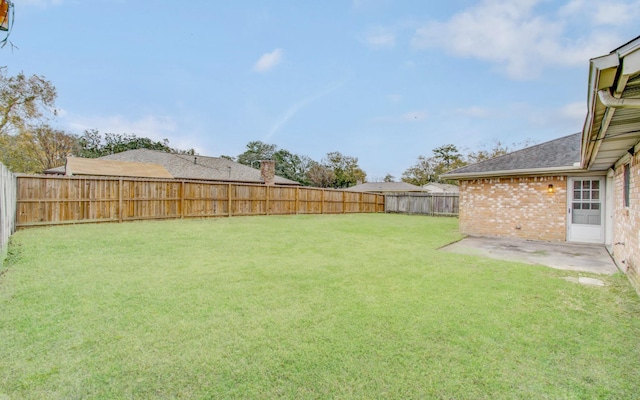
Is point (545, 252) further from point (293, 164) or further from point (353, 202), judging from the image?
point (293, 164)

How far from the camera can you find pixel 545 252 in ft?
23.3

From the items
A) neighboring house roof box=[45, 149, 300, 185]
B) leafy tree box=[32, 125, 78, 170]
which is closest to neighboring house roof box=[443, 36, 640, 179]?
neighboring house roof box=[45, 149, 300, 185]

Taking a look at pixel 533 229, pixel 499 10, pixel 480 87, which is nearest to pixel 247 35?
pixel 499 10

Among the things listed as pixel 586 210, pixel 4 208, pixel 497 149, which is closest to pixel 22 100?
pixel 4 208

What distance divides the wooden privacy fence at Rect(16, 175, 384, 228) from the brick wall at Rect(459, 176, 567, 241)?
8.95 meters

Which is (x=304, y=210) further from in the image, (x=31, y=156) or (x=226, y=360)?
(x=31, y=156)

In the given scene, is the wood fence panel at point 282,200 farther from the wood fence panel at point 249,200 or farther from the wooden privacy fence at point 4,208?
the wooden privacy fence at point 4,208

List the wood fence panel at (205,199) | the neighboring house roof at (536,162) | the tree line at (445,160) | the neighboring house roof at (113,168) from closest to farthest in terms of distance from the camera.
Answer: the neighboring house roof at (536,162) → the wood fence panel at (205,199) → the neighboring house roof at (113,168) → the tree line at (445,160)

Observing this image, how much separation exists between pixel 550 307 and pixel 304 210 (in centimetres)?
1409

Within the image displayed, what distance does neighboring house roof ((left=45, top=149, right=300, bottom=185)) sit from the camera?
22188 millimetres

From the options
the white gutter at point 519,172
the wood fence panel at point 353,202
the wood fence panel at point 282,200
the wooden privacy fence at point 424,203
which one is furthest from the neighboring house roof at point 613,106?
the wood fence panel at point 353,202

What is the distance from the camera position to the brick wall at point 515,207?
8891 mm

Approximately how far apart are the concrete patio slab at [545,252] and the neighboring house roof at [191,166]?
17.8 m

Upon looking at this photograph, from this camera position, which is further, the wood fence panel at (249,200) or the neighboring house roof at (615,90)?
the wood fence panel at (249,200)
